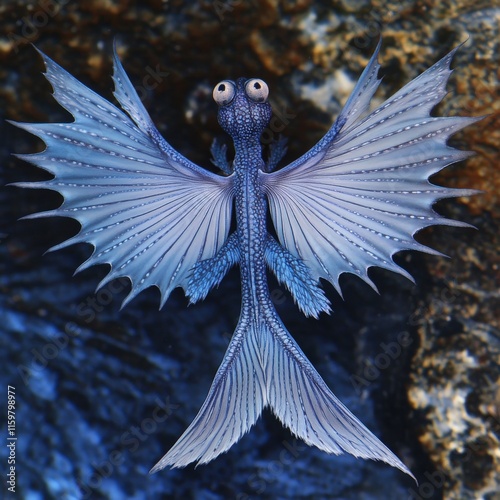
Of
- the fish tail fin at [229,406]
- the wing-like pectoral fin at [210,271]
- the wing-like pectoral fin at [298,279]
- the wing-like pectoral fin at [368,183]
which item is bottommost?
the fish tail fin at [229,406]

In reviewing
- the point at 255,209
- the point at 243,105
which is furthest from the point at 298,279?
the point at 243,105

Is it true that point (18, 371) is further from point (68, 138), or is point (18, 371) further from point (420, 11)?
point (420, 11)

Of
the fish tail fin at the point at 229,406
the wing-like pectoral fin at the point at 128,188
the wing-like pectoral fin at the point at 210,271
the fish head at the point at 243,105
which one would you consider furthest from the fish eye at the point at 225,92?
the fish tail fin at the point at 229,406

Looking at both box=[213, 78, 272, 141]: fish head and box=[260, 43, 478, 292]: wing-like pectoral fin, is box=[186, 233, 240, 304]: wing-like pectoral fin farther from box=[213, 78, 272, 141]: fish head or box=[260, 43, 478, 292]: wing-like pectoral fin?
box=[213, 78, 272, 141]: fish head

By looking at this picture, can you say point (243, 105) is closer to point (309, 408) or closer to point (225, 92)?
point (225, 92)

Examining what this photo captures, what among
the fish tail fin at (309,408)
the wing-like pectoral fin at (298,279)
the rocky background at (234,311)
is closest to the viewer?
the fish tail fin at (309,408)

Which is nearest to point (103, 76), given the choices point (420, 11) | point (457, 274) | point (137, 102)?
point (137, 102)

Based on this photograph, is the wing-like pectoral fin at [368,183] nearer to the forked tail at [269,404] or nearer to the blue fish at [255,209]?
the blue fish at [255,209]
